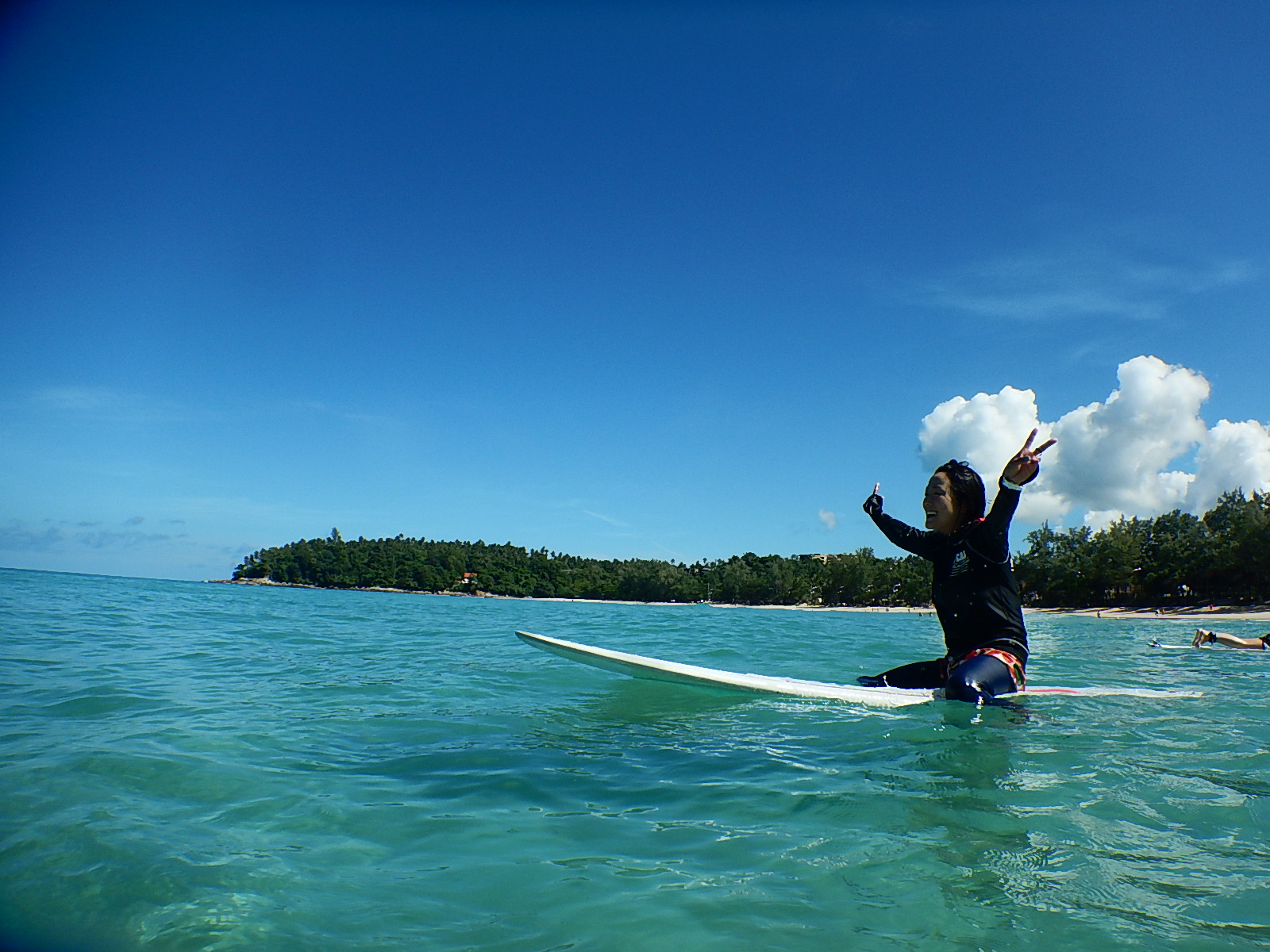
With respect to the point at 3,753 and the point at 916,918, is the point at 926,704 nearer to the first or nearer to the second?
the point at 916,918

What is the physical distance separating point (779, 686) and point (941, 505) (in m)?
2.43

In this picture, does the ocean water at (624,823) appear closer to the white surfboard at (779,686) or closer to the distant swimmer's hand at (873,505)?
the white surfboard at (779,686)

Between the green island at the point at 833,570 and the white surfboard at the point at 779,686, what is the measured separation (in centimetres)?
6330

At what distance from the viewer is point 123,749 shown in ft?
15.4

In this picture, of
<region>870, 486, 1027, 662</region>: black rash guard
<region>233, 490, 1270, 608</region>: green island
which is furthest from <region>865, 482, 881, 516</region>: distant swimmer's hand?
<region>233, 490, 1270, 608</region>: green island

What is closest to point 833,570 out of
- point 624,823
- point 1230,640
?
point 1230,640

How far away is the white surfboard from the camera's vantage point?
635 cm

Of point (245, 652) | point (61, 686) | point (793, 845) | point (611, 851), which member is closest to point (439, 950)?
point (611, 851)

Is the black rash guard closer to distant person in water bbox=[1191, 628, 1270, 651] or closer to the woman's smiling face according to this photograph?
the woman's smiling face

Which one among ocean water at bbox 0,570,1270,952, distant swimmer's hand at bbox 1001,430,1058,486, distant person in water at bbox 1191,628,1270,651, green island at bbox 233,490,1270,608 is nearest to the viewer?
ocean water at bbox 0,570,1270,952

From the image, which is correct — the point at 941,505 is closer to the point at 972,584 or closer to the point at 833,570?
the point at 972,584

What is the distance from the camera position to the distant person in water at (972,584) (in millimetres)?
5422

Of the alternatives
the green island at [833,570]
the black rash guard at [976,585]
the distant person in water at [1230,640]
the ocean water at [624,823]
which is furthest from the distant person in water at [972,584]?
the green island at [833,570]

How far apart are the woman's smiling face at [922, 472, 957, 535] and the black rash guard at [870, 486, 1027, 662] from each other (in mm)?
103
